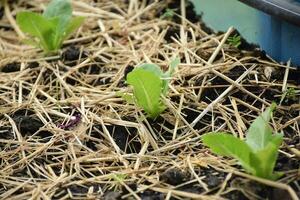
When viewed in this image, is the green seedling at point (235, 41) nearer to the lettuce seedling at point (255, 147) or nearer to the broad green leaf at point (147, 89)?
the broad green leaf at point (147, 89)

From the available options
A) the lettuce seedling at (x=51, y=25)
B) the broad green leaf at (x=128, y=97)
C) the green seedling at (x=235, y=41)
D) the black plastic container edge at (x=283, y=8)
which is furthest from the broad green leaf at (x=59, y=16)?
the black plastic container edge at (x=283, y=8)

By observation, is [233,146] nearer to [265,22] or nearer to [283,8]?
[283,8]

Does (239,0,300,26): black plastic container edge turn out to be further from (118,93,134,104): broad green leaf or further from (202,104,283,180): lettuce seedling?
(118,93,134,104): broad green leaf

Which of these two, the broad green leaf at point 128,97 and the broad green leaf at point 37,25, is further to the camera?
the broad green leaf at point 37,25

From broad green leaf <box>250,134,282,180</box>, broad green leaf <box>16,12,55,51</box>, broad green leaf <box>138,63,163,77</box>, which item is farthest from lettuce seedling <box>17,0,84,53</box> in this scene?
broad green leaf <box>250,134,282,180</box>

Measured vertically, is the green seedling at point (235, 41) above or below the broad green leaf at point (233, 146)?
above

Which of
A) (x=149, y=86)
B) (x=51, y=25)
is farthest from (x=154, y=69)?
(x=51, y=25)
